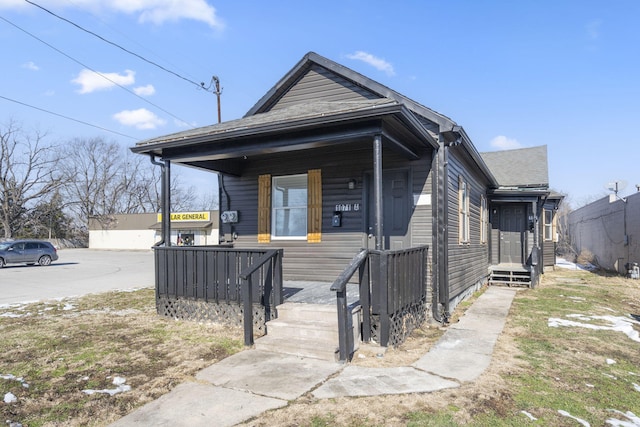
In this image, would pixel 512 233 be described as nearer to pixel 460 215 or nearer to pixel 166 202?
pixel 460 215

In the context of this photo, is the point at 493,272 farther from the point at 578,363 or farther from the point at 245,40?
the point at 245,40

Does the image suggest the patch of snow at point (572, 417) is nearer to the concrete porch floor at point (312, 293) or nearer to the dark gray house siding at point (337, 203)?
the concrete porch floor at point (312, 293)

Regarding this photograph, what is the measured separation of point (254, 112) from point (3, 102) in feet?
38.3

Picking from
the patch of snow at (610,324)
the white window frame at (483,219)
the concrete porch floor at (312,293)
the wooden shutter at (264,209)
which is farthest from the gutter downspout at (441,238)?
the white window frame at (483,219)

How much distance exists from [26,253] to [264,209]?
18185 mm

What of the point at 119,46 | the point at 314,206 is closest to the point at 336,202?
the point at 314,206

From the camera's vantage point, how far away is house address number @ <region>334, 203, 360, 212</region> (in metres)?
7.72

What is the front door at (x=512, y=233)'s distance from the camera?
1374cm

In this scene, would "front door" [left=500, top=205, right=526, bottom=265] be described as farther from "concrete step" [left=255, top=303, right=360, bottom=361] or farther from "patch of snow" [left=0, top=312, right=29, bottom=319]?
"patch of snow" [left=0, top=312, right=29, bottom=319]

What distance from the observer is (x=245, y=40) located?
11375mm

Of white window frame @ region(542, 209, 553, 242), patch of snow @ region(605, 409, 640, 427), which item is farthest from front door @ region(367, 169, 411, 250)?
white window frame @ region(542, 209, 553, 242)

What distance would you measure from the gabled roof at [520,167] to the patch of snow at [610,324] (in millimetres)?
7394

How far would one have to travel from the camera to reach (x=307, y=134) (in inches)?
243

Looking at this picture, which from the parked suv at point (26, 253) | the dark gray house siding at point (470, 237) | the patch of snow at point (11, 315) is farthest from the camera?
the parked suv at point (26, 253)
